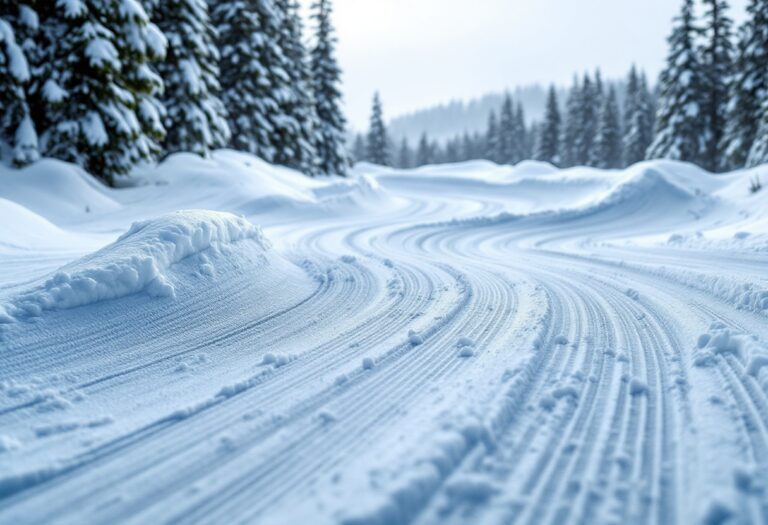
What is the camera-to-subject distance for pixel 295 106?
24828 mm

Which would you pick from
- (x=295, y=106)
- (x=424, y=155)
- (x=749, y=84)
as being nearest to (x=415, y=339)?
(x=295, y=106)

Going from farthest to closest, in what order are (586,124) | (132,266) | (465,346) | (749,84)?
(586,124) < (749,84) < (132,266) < (465,346)

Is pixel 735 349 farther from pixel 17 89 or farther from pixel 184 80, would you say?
pixel 184 80

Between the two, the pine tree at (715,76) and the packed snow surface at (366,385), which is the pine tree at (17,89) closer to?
the packed snow surface at (366,385)

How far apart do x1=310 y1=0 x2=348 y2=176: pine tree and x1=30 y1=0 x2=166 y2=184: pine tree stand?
18.0 m

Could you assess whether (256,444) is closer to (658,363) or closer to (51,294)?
(51,294)

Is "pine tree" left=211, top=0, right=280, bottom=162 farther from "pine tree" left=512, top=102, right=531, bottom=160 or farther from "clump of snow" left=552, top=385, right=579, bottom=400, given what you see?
"pine tree" left=512, top=102, right=531, bottom=160

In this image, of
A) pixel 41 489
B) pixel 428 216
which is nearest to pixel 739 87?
pixel 428 216

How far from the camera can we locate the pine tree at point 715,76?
83.8 feet

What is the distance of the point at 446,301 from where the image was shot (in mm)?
4180

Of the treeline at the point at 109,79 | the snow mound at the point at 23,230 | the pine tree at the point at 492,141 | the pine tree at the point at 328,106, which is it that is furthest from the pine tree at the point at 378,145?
the snow mound at the point at 23,230

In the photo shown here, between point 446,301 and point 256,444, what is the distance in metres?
2.53

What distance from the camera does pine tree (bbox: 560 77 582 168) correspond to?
150ft

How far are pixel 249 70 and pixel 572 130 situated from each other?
3628 centimetres
